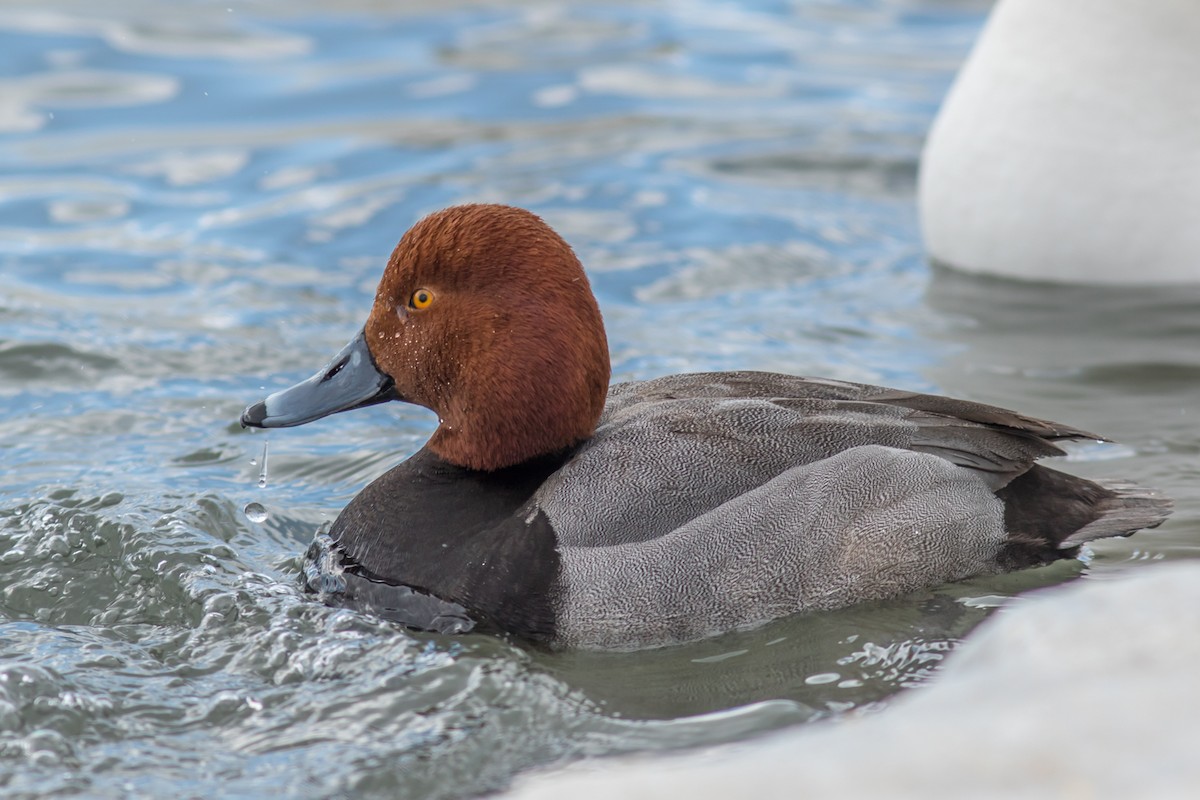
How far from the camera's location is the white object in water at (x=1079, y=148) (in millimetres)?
6871

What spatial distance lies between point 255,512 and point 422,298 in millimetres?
1208

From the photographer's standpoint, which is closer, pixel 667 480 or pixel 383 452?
pixel 667 480

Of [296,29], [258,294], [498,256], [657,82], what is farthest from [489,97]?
[498,256]

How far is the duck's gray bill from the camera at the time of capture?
4586 mm

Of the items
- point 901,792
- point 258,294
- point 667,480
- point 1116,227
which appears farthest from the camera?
point 258,294

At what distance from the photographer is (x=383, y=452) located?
5.95 metres

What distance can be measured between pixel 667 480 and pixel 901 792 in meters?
2.14

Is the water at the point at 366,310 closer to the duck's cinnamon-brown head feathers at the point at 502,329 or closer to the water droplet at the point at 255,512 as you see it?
the water droplet at the point at 255,512

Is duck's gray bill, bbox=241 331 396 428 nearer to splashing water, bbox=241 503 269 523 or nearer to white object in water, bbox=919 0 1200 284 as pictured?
splashing water, bbox=241 503 269 523

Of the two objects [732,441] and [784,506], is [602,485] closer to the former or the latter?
[732,441]

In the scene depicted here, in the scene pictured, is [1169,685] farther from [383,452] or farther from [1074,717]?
[383,452]

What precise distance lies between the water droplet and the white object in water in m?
3.78

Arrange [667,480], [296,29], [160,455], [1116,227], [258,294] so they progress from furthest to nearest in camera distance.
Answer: [296,29]
[258,294]
[1116,227]
[160,455]
[667,480]

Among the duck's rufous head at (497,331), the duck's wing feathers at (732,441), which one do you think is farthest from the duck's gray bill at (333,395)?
the duck's wing feathers at (732,441)
